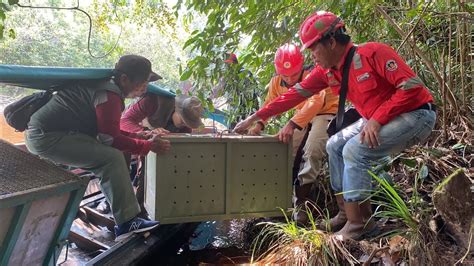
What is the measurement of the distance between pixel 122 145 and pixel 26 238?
97cm

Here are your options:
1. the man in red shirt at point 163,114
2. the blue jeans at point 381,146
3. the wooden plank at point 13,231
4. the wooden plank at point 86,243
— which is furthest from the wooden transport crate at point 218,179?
the man in red shirt at point 163,114

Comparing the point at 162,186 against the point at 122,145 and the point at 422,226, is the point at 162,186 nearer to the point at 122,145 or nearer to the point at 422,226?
the point at 122,145

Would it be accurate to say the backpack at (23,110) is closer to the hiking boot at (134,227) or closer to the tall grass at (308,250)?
the hiking boot at (134,227)

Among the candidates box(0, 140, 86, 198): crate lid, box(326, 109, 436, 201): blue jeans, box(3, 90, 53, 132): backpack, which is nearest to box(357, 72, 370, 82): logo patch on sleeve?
box(326, 109, 436, 201): blue jeans

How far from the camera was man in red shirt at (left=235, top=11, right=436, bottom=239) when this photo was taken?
220 centimetres

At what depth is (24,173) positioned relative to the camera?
191 centimetres

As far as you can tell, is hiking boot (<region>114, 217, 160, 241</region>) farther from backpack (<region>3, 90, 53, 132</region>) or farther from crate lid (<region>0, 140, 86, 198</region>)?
backpack (<region>3, 90, 53, 132</region>)

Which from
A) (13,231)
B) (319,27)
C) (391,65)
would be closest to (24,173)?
(13,231)

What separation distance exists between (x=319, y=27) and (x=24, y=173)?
1.91m

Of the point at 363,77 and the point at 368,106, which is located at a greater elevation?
the point at 363,77

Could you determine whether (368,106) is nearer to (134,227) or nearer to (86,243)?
(134,227)

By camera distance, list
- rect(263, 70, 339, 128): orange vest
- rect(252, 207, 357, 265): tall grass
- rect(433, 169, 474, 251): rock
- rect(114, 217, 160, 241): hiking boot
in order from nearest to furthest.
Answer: rect(433, 169, 474, 251): rock < rect(252, 207, 357, 265): tall grass < rect(114, 217, 160, 241): hiking boot < rect(263, 70, 339, 128): orange vest

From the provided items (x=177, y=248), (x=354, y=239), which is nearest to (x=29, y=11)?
(x=177, y=248)

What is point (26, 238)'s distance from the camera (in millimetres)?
1890
